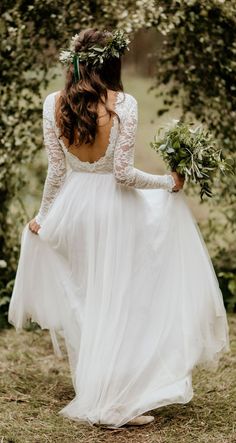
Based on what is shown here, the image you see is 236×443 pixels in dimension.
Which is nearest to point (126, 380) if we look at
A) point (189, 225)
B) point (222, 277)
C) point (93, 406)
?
point (93, 406)

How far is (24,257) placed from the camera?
491cm

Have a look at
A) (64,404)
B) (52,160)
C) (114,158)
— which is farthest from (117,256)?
(64,404)

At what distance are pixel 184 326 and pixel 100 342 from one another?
0.46m

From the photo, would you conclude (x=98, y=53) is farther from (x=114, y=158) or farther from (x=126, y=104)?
(x=114, y=158)

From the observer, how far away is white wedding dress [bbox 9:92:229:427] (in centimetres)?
446

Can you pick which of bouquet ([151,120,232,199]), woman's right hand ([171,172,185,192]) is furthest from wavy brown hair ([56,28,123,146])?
woman's right hand ([171,172,185,192])

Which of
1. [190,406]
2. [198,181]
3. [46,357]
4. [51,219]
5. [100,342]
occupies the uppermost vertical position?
[198,181]

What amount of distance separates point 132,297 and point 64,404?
89cm

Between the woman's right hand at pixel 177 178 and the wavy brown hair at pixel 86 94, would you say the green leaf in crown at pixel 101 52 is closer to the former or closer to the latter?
the wavy brown hair at pixel 86 94

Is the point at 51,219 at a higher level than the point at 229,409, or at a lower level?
higher

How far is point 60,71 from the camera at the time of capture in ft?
23.8

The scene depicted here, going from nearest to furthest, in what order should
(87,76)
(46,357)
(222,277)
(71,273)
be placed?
1. (87,76)
2. (71,273)
3. (46,357)
4. (222,277)

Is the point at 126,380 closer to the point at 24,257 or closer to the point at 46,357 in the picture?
the point at 24,257

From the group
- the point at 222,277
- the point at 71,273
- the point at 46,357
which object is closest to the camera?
the point at 71,273
